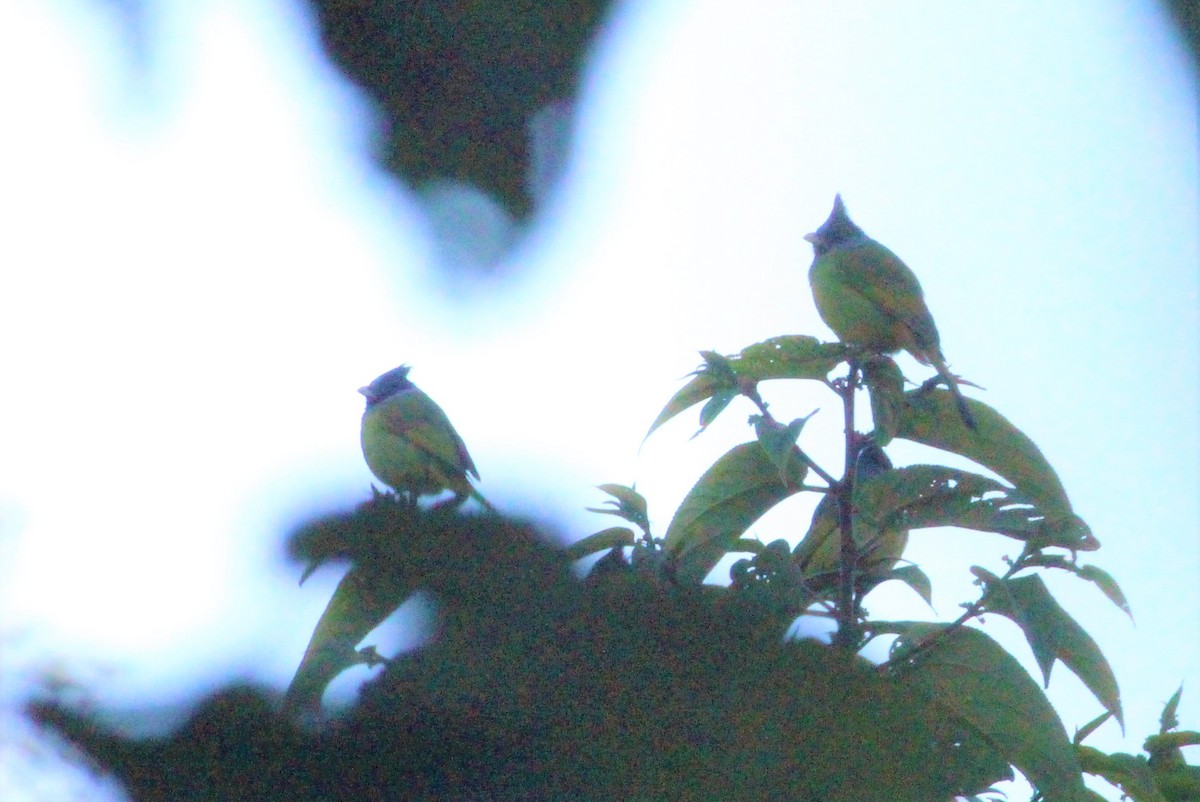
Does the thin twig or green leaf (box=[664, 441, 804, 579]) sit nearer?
the thin twig

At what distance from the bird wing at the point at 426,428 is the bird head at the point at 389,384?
0.09 metres

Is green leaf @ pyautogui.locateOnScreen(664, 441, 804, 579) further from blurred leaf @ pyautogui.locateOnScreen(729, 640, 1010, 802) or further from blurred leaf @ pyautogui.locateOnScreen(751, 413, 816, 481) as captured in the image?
blurred leaf @ pyautogui.locateOnScreen(729, 640, 1010, 802)

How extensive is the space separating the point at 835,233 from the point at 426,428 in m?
1.22

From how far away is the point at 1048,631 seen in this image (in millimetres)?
1396

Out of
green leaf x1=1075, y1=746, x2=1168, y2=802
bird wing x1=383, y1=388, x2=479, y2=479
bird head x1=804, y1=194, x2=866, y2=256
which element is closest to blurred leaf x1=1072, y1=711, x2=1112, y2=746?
green leaf x1=1075, y1=746, x2=1168, y2=802

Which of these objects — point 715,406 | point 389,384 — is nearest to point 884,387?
point 715,406

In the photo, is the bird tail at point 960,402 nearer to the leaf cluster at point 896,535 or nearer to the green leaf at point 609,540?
the leaf cluster at point 896,535

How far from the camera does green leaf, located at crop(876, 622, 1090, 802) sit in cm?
138

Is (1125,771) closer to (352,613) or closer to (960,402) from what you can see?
(960,402)

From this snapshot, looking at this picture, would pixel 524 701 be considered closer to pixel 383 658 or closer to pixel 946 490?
pixel 383 658

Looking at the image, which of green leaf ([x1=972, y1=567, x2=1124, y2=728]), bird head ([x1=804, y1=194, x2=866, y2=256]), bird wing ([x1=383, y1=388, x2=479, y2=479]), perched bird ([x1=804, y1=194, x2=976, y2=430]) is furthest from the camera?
bird wing ([x1=383, y1=388, x2=479, y2=479])

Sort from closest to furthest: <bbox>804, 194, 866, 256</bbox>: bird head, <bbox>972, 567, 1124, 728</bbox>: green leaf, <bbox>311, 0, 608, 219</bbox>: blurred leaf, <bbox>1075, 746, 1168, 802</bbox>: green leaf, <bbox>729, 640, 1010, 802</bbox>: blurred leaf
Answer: <bbox>311, 0, 608, 219</bbox>: blurred leaf, <bbox>729, 640, 1010, 802</bbox>: blurred leaf, <bbox>972, 567, 1124, 728</bbox>: green leaf, <bbox>1075, 746, 1168, 802</bbox>: green leaf, <bbox>804, 194, 866, 256</bbox>: bird head

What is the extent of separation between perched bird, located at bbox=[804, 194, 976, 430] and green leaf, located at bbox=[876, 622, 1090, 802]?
1.02 metres

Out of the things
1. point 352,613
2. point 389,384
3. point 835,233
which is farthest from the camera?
point 389,384
